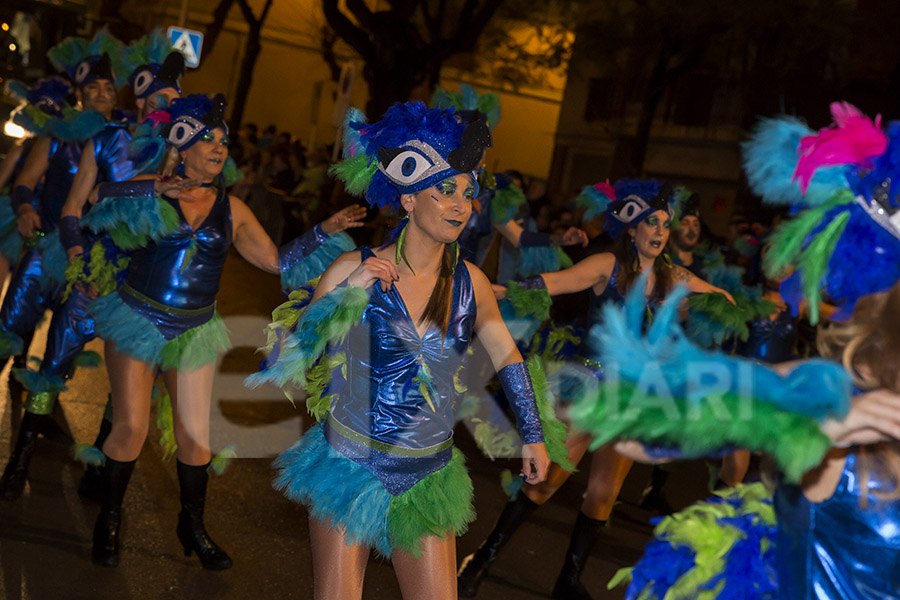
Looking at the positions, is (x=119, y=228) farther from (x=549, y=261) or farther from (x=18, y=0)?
(x=18, y=0)

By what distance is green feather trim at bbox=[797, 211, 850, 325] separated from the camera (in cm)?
229

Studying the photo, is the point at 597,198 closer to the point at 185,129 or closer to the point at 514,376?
the point at 185,129

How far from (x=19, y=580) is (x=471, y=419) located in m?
4.30

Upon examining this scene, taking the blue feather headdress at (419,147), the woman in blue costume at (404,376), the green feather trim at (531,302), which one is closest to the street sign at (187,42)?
the green feather trim at (531,302)

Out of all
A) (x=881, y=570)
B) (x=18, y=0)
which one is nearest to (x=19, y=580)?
(x=881, y=570)

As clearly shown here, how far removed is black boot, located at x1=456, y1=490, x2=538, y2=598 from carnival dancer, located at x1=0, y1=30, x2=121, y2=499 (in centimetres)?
292

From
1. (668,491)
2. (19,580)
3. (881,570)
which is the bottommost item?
(668,491)

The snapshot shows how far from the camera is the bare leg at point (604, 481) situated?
501cm

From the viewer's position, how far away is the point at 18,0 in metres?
14.5

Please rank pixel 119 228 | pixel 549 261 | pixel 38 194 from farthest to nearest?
pixel 549 261 → pixel 38 194 → pixel 119 228

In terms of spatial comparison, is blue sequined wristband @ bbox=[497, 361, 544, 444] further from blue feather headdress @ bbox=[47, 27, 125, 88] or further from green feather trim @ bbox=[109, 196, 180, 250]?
blue feather headdress @ bbox=[47, 27, 125, 88]

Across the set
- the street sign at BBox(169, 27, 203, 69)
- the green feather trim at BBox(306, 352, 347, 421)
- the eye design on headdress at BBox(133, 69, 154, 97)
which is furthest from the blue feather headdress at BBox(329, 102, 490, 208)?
the street sign at BBox(169, 27, 203, 69)

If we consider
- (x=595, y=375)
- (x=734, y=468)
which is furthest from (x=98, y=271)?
(x=734, y=468)

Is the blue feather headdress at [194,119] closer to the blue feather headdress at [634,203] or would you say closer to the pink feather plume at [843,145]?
the blue feather headdress at [634,203]
